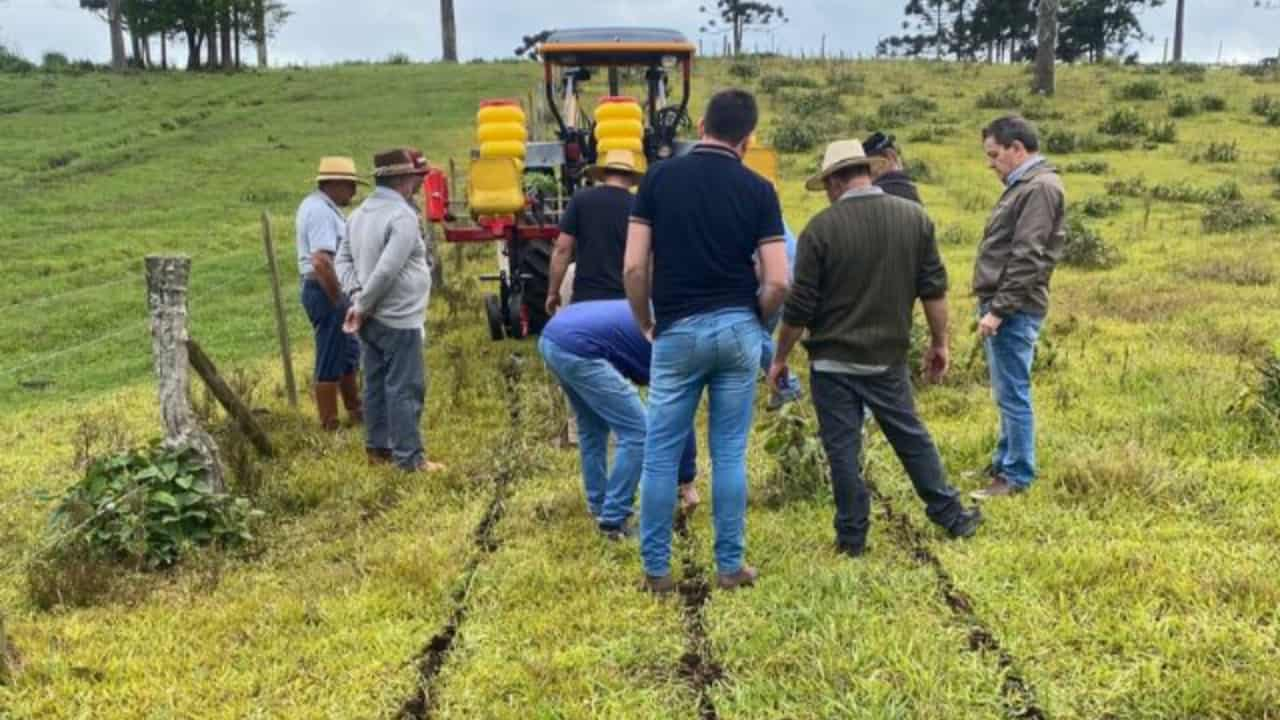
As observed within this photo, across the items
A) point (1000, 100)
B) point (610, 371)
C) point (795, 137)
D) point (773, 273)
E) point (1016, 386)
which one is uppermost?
point (1000, 100)

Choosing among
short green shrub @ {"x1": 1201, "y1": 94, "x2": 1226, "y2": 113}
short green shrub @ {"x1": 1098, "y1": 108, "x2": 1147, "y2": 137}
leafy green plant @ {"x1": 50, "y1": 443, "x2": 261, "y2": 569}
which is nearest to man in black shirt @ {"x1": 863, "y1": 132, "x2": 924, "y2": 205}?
leafy green plant @ {"x1": 50, "y1": 443, "x2": 261, "y2": 569}

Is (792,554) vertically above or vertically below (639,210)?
below

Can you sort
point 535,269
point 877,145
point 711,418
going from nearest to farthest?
1. point 711,418
2. point 877,145
3. point 535,269

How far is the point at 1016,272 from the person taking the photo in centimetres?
504

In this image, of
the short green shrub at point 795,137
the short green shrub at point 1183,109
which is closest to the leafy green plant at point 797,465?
the short green shrub at point 795,137

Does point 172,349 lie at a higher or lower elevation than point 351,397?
higher

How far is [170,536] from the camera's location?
196 inches

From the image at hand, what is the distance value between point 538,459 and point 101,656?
2701mm

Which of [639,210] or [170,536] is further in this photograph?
[170,536]

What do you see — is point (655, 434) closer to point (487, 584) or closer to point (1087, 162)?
point (487, 584)

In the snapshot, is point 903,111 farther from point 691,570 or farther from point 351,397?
point 691,570

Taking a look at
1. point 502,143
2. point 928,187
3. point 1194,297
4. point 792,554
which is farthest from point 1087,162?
point 792,554

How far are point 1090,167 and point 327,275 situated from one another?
1499 cm

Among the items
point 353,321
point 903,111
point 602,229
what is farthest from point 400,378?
point 903,111
